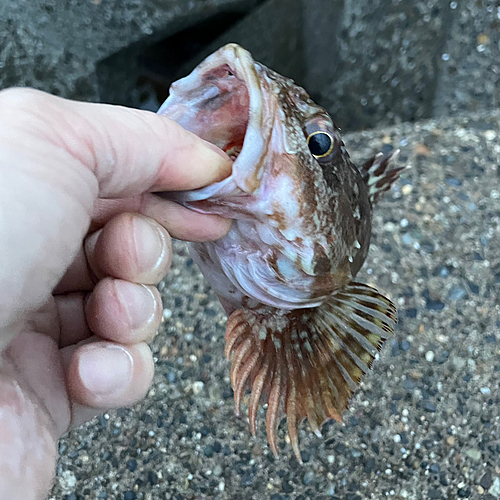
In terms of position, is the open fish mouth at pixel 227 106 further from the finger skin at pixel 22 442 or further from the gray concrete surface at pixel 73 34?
the gray concrete surface at pixel 73 34

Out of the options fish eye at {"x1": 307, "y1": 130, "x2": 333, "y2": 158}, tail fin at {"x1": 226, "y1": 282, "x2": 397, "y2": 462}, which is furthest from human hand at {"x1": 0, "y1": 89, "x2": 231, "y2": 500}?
tail fin at {"x1": 226, "y1": 282, "x2": 397, "y2": 462}

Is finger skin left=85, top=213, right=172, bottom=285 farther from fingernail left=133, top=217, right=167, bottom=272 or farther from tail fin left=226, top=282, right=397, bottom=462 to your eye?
tail fin left=226, top=282, right=397, bottom=462

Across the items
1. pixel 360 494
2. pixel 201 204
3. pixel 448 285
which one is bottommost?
pixel 360 494

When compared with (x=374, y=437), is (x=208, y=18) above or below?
above

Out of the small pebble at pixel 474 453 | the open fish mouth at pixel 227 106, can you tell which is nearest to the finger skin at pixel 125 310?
the open fish mouth at pixel 227 106

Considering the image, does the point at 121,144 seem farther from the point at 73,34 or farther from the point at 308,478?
the point at 73,34

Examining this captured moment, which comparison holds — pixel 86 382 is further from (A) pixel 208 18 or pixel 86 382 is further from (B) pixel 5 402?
(A) pixel 208 18

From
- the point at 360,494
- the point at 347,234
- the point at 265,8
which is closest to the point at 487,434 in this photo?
the point at 360,494
